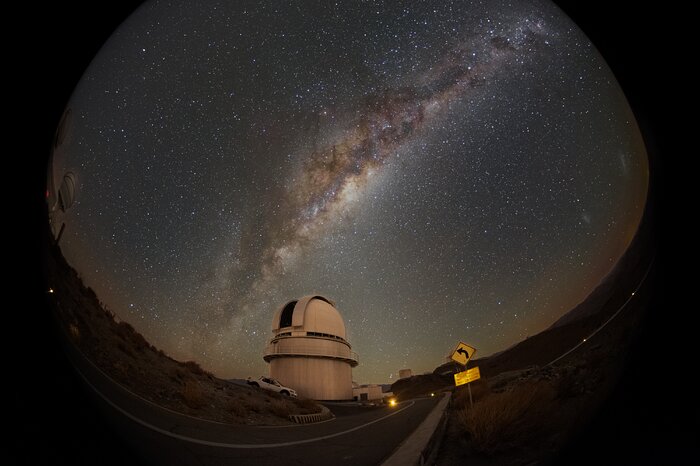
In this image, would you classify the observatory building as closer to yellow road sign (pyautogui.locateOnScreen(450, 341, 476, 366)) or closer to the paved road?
the paved road

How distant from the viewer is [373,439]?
2.44 meters

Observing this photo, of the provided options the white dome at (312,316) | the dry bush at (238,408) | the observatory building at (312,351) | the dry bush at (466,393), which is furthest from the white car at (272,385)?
the dry bush at (466,393)

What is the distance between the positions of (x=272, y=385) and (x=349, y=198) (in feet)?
4.40

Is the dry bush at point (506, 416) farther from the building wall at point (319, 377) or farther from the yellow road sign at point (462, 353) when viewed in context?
the building wall at point (319, 377)

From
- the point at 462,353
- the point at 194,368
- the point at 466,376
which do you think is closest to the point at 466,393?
the point at 466,376

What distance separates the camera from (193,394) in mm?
2385

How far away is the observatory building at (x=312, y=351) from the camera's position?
7.84ft

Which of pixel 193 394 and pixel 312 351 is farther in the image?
pixel 312 351

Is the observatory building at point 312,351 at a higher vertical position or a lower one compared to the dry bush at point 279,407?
higher

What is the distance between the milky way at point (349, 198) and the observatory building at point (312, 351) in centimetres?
8

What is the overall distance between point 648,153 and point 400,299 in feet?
10.5

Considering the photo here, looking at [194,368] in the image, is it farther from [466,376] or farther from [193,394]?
[466,376]

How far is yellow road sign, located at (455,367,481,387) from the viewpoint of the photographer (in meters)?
2.36

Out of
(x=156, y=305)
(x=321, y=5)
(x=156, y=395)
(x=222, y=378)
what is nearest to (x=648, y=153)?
(x=321, y=5)
